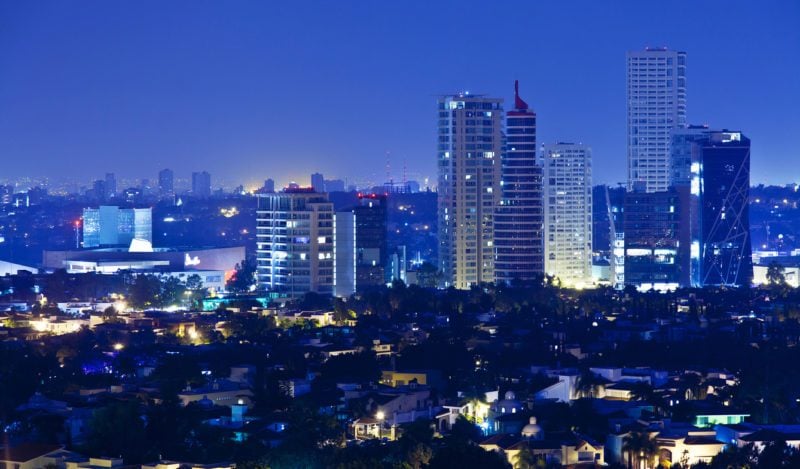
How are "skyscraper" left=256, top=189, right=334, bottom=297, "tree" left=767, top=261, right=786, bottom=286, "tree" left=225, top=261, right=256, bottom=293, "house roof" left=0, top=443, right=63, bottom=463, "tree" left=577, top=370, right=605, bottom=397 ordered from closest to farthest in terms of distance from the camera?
"house roof" left=0, top=443, right=63, bottom=463 → "tree" left=577, top=370, right=605, bottom=397 → "skyscraper" left=256, top=189, right=334, bottom=297 → "tree" left=225, top=261, right=256, bottom=293 → "tree" left=767, top=261, right=786, bottom=286

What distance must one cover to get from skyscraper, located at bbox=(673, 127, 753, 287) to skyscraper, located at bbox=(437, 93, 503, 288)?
7.19m

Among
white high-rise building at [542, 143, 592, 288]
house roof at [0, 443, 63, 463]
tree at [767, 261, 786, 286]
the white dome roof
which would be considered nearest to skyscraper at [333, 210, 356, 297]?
white high-rise building at [542, 143, 592, 288]

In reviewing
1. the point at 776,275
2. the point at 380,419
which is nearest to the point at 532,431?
the point at 380,419

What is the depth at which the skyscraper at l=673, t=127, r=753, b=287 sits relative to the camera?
62.0m

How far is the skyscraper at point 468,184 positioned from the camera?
2255 inches

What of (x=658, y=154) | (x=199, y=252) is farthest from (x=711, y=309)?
(x=658, y=154)

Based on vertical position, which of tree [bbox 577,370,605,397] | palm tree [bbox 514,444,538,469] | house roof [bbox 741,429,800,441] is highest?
tree [bbox 577,370,605,397]

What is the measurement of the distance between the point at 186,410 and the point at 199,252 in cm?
3665

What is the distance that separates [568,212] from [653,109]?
18.0 metres

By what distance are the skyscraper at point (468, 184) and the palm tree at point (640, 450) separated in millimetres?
32043

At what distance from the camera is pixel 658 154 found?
80.7m

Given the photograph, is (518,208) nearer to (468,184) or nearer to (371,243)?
(468,184)

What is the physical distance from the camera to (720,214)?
62.3 m

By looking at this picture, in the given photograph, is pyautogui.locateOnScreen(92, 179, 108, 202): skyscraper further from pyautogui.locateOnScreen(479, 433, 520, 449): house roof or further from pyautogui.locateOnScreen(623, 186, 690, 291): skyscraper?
pyautogui.locateOnScreen(479, 433, 520, 449): house roof
